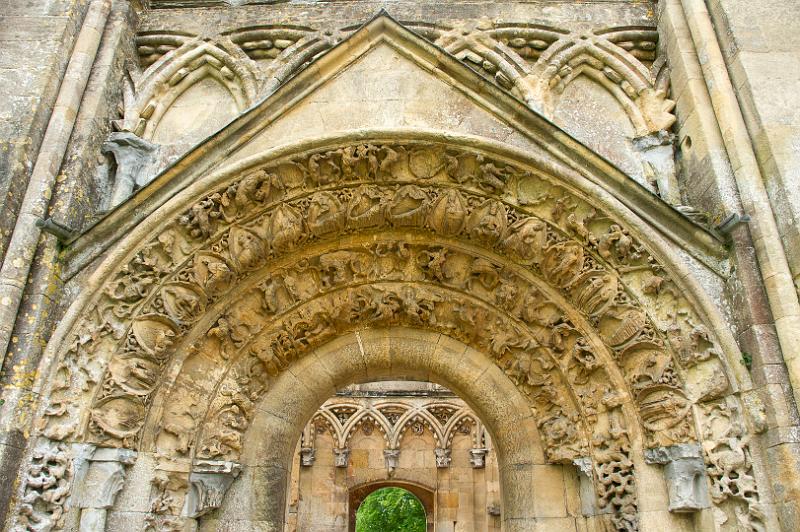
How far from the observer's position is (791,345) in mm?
4406

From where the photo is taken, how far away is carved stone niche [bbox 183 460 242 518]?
5.36 m

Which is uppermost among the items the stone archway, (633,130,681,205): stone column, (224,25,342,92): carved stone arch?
(224,25,342,92): carved stone arch

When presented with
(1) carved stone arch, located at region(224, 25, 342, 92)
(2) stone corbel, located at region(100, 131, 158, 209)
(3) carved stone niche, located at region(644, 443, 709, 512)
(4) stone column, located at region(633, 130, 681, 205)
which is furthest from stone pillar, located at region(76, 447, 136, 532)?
(4) stone column, located at region(633, 130, 681, 205)

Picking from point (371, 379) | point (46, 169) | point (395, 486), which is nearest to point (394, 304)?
point (371, 379)

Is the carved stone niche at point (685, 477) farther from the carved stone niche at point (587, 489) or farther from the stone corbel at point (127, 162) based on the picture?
the stone corbel at point (127, 162)

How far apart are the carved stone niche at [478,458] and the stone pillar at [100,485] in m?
7.30

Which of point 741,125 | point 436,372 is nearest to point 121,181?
point 436,372

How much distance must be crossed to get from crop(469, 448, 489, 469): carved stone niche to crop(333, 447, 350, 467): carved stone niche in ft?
7.49

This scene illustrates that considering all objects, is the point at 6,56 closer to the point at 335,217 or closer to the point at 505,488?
the point at 335,217

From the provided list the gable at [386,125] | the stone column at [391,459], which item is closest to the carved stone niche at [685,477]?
the gable at [386,125]

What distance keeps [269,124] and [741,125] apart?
14.0 ft

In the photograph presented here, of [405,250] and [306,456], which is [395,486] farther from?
[405,250]

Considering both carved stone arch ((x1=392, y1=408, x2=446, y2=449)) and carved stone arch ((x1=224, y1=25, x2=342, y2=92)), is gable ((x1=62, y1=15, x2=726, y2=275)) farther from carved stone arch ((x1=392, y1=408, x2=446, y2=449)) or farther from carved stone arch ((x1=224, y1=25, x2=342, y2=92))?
carved stone arch ((x1=392, y1=408, x2=446, y2=449))

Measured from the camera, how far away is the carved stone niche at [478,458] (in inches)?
436
